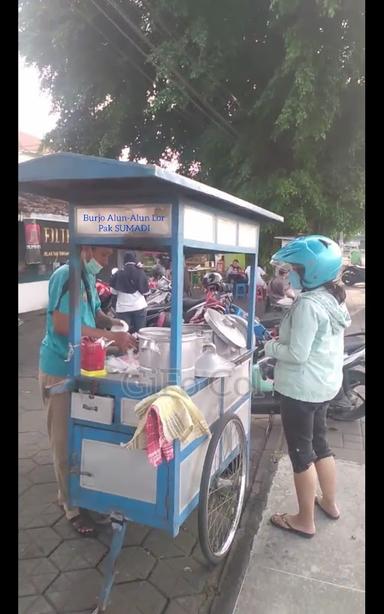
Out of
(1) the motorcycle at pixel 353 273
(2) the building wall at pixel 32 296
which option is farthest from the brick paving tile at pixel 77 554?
(2) the building wall at pixel 32 296

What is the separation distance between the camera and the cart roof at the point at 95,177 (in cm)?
169

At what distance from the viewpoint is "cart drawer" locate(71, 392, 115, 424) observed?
2.18 m

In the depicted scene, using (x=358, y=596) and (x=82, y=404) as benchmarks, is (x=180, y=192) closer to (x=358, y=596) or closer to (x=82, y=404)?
(x=82, y=404)

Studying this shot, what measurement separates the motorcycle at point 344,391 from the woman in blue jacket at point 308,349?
52.2 inches

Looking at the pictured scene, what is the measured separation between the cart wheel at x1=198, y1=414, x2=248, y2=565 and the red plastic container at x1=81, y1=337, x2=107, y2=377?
2.33ft

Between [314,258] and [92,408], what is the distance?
1435 mm

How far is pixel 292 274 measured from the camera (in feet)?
8.45

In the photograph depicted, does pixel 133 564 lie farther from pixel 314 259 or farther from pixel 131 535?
pixel 314 259

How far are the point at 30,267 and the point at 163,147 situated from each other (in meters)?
4.32

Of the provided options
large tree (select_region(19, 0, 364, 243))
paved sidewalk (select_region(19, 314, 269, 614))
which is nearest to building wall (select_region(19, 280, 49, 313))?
large tree (select_region(19, 0, 364, 243))

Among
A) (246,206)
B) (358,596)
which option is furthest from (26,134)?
(358,596)

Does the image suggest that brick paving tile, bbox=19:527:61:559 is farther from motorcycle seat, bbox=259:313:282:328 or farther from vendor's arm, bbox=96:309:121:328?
motorcycle seat, bbox=259:313:282:328

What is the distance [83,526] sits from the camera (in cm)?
265

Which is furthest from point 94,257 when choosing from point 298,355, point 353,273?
point 353,273
